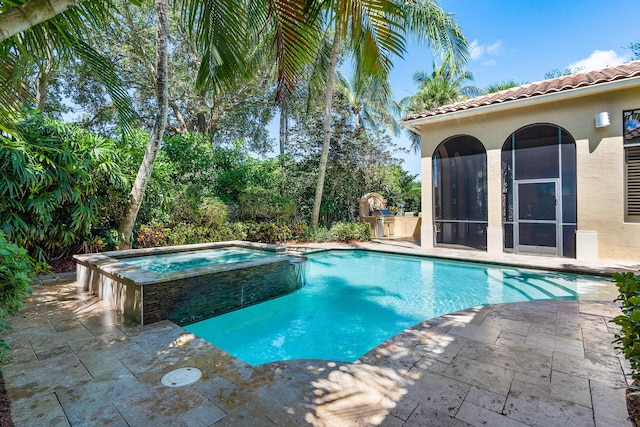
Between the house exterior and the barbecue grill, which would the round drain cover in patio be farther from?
the barbecue grill

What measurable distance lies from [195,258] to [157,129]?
3538 millimetres

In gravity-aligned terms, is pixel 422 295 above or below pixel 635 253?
below

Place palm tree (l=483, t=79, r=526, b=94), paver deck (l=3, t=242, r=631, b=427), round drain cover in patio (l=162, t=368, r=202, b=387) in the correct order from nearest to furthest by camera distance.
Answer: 1. paver deck (l=3, t=242, r=631, b=427)
2. round drain cover in patio (l=162, t=368, r=202, b=387)
3. palm tree (l=483, t=79, r=526, b=94)

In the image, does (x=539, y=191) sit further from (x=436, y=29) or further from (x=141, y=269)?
(x=141, y=269)

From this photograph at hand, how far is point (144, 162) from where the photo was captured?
8164 millimetres

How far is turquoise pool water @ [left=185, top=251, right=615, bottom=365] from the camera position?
472 cm

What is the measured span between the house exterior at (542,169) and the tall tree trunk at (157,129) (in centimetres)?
832

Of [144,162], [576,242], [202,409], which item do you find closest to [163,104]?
[144,162]

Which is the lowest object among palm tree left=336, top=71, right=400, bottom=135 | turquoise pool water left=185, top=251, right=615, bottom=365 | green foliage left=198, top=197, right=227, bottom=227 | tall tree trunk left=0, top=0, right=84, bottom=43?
turquoise pool water left=185, top=251, right=615, bottom=365

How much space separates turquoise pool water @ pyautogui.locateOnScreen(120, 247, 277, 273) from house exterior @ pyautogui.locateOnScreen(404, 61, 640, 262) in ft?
23.9

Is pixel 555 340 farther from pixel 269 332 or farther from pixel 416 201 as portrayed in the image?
pixel 416 201

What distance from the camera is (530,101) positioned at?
9102 mm

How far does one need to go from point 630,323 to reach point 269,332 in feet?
14.7

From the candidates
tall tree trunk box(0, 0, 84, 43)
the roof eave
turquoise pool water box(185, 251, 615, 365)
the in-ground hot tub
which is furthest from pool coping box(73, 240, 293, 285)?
the roof eave
